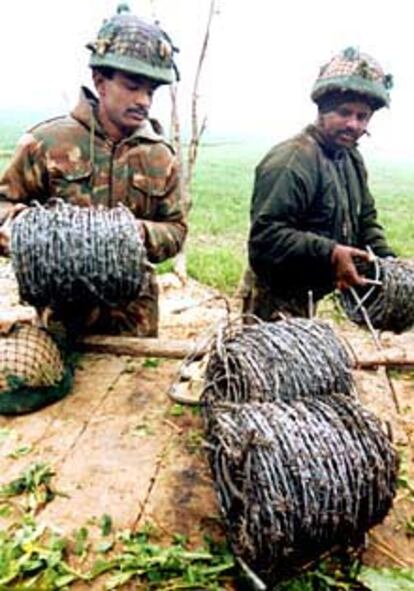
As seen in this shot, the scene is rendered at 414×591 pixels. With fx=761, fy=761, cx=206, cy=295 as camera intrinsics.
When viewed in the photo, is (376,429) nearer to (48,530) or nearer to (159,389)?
(48,530)

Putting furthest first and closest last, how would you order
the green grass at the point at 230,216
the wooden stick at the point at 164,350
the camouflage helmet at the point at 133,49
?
1. the green grass at the point at 230,216
2. the wooden stick at the point at 164,350
3. the camouflage helmet at the point at 133,49

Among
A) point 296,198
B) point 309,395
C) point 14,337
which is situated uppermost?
point 296,198

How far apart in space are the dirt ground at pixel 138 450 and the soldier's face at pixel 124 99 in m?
1.25

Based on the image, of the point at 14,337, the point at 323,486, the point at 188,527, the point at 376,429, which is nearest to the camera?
the point at 323,486

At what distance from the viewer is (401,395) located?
422cm

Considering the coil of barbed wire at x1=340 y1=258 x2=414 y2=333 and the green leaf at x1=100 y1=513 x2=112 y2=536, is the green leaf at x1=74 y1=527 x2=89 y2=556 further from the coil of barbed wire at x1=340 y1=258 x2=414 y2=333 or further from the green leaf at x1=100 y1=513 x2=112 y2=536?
the coil of barbed wire at x1=340 y1=258 x2=414 y2=333

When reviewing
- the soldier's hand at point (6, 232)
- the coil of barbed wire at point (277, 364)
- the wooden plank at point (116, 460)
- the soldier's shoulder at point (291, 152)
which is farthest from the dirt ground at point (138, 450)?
the soldier's shoulder at point (291, 152)

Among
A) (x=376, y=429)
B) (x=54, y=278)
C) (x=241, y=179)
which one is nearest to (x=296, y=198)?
(x=54, y=278)

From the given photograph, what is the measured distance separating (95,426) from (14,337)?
73 centimetres

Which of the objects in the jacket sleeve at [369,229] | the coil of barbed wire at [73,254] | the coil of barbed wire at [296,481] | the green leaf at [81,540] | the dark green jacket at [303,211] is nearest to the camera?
the coil of barbed wire at [296,481]

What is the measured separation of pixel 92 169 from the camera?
4.42 m

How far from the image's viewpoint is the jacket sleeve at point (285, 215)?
4289mm

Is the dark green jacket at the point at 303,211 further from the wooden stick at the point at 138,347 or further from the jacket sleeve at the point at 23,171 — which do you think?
the jacket sleeve at the point at 23,171

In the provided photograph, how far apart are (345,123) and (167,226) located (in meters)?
1.19
